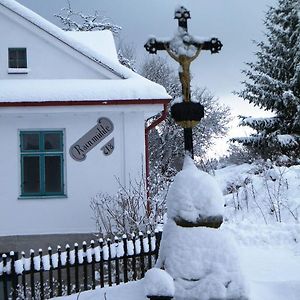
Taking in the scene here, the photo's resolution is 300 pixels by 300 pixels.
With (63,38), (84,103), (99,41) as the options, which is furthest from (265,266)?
(99,41)

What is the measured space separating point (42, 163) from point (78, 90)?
5.88 ft

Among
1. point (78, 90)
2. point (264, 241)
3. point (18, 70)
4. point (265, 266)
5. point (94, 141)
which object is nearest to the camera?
point (265, 266)

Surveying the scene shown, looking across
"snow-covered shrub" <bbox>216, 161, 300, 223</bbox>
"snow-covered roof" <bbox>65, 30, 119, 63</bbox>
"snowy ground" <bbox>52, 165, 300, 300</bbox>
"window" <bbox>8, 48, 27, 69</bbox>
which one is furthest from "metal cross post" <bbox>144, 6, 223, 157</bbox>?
"snow-covered roof" <bbox>65, 30, 119, 63</bbox>

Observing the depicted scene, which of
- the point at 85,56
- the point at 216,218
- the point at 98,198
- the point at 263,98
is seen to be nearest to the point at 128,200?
the point at 98,198

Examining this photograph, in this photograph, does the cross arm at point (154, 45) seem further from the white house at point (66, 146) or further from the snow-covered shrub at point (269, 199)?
the snow-covered shrub at point (269, 199)

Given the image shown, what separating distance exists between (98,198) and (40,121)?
210 cm

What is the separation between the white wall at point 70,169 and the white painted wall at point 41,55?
1.11 m

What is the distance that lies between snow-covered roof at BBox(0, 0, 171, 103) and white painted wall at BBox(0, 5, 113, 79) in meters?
0.13

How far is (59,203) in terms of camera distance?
38.3ft

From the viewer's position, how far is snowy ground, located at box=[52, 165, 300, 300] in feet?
22.1

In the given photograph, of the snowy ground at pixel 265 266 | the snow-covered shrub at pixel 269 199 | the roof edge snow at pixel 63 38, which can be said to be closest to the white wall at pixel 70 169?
the roof edge snow at pixel 63 38

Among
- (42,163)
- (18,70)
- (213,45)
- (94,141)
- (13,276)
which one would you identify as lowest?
(13,276)

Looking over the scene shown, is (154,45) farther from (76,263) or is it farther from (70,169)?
(70,169)

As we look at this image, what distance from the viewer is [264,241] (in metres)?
10.6
